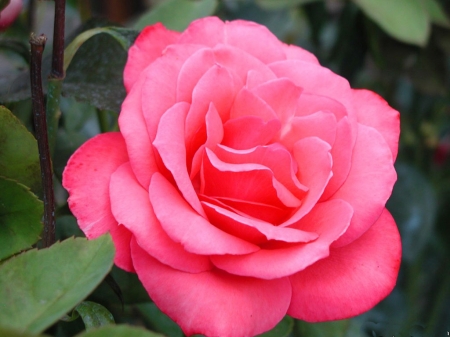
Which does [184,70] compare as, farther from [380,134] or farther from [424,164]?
[424,164]

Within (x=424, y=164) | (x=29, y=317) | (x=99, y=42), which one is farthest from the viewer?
(x=424, y=164)

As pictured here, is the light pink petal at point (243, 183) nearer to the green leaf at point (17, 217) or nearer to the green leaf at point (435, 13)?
the green leaf at point (17, 217)

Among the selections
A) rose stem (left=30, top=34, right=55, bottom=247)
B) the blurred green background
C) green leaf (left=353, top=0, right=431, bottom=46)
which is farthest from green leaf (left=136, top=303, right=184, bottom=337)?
green leaf (left=353, top=0, right=431, bottom=46)

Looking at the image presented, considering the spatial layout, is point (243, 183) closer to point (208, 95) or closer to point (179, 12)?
point (208, 95)

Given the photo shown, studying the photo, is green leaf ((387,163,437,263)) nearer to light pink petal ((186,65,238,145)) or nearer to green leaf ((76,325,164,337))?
light pink petal ((186,65,238,145))

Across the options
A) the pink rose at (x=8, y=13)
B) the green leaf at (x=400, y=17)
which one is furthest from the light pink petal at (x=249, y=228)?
the green leaf at (x=400, y=17)

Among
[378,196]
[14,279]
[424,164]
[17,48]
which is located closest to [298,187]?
[378,196]
